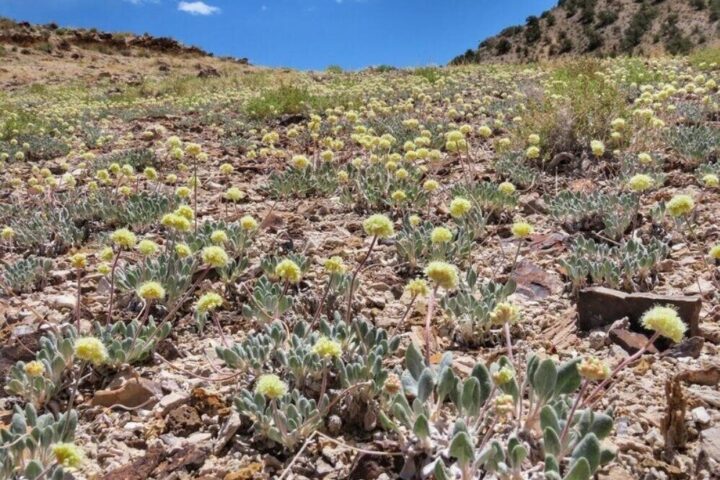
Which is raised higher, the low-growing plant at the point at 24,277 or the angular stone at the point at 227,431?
the low-growing plant at the point at 24,277

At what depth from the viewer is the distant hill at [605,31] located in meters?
38.3

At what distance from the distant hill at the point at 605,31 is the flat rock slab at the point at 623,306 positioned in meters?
33.4

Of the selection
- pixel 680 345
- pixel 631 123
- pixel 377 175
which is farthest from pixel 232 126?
pixel 680 345

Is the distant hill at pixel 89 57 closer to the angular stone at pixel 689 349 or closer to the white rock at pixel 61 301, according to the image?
the white rock at pixel 61 301

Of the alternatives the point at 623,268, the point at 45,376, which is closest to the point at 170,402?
the point at 45,376

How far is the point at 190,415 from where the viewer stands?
269cm

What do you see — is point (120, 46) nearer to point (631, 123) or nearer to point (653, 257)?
point (631, 123)

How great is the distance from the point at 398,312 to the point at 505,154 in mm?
3735

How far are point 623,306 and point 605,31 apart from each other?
48577mm

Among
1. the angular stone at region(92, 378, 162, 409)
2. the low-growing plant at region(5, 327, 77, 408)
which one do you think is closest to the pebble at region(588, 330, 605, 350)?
the angular stone at region(92, 378, 162, 409)

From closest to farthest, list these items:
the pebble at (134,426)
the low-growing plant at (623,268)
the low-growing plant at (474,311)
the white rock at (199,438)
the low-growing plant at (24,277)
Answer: the white rock at (199,438) < the pebble at (134,426) < the low-growing plant at (474,311) < the low-growing plant at (623,268) < the low-growing plant at (24,277)

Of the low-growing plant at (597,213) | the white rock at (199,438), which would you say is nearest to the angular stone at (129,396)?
the white rock at (199,438)

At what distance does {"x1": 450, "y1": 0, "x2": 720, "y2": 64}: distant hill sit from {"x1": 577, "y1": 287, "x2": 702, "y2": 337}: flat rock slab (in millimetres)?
33448

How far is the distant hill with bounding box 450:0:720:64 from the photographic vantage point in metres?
38.3
